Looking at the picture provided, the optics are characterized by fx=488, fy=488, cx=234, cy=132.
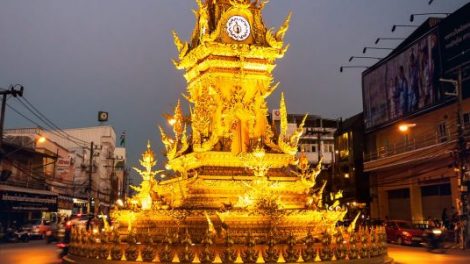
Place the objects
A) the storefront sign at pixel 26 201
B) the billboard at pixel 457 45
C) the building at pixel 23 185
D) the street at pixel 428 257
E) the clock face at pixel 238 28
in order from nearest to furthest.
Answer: the street at pixel 428 257
the clock face at pixel 238 28
the billboard at pixel 457 45
the storefront sign at pixel 26 201
the building at pixel 23 185

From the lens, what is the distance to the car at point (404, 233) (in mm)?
27641

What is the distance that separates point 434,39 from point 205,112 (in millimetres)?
23862

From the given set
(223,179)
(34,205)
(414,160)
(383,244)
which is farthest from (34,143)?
(383,244)

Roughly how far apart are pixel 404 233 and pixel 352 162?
923 inches

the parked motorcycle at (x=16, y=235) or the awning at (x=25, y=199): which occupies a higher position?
the awning at (x=25, y=199)

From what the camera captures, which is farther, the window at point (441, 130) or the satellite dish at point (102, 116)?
the satellite dish at point (102, 116)

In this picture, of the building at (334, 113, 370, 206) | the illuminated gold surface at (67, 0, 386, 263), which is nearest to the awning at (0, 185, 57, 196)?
the illuminated gold surface at (67, 0, 386, 263)

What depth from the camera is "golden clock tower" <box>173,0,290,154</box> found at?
52.6 feet

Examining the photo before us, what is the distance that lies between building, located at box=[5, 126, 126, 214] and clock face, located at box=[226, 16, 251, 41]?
108 ft

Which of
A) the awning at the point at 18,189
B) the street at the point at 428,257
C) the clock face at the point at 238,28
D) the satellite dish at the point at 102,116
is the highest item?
the satellite dish at the point at 102,116

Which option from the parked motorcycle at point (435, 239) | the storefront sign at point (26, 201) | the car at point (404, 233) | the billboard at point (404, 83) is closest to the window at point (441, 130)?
the billboard at point (404, 83)

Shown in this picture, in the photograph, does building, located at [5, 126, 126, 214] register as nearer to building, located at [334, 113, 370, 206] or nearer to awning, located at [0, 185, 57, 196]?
awning, located at [0, 185, 57, 196]

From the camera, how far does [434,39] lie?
1337 inches

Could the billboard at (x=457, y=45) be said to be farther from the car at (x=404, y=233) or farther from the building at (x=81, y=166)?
the building at (x=81, y=166)
